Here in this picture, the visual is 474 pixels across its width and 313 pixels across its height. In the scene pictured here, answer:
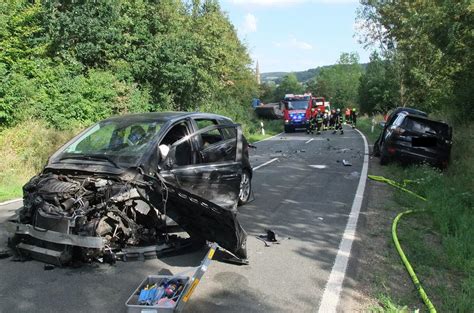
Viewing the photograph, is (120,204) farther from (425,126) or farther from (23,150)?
(425,126)

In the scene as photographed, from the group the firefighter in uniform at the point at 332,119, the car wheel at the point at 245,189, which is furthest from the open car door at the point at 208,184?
the firefighter in uniform at the point at 332,119

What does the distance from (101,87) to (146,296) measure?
14170 millimetres

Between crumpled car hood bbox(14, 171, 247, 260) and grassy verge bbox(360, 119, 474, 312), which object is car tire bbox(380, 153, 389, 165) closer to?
grassy verge bbox(360, 119, 474, 312)

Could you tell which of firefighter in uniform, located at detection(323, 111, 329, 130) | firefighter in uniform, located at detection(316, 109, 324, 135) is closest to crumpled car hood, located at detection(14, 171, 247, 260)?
firefighter in uniform, located at detection(316, 109, 324, 135)

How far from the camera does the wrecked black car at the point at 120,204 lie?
4.96 m

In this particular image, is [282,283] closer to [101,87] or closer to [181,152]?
[181,152]

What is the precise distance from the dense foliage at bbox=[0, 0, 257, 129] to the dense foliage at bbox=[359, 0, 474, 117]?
10.6 meters

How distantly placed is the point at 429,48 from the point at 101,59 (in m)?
20.1

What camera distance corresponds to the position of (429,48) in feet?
92.4

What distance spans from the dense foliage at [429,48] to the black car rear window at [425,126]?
3.10 m

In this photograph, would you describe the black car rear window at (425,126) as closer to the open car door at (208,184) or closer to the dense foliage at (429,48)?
the dense foliage at (429,48)

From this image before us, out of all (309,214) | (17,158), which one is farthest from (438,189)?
(17,158)

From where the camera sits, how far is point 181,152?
6207 millimetres

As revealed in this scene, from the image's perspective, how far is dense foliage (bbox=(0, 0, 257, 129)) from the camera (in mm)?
14047
